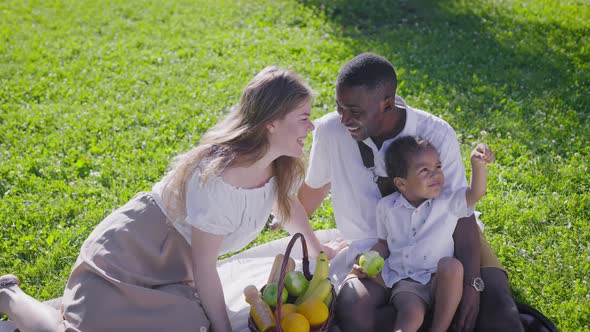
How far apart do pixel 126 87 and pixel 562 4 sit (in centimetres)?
733

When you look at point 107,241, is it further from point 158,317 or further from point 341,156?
point 341,156

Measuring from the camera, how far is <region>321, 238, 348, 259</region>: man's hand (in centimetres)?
477

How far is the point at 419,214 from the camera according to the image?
4.05 metres

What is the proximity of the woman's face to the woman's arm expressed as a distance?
2.21 ft

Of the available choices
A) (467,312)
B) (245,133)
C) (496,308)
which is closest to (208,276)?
(245,133)

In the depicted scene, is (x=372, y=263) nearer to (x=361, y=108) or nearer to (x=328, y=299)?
(x=328, y=299)

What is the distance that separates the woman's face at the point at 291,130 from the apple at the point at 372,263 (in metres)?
0.78

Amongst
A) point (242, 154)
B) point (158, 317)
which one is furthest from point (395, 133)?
point (158, 317)

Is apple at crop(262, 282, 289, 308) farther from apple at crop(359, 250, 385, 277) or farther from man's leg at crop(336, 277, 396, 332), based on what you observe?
apple at crop(359, 250, 385, 277)

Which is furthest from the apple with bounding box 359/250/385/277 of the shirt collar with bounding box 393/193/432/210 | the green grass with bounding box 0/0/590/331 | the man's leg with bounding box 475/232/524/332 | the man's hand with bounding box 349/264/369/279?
the green grass with bounding box 0/0/590/331

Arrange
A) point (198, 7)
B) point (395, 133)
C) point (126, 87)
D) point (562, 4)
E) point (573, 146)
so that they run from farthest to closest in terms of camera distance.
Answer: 1. point (198, 7)
2. point (562, 4)
3. point (126, 87)
4. point (573, 146)
5. point (395, 133)

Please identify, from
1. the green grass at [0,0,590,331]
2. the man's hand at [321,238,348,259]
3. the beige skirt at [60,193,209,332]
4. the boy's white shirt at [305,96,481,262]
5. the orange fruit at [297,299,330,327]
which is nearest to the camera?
the orange fruit at [297,299,330,327]

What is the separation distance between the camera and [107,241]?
12.9ft

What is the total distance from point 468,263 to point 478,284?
16cm
